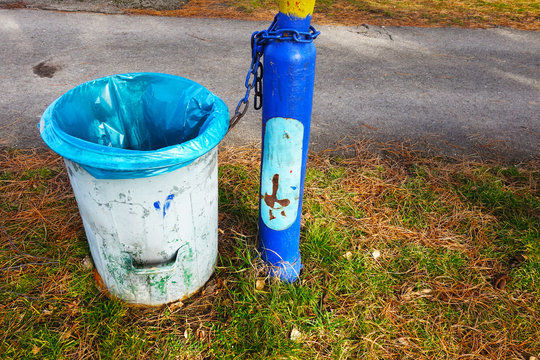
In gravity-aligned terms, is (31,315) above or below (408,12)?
below

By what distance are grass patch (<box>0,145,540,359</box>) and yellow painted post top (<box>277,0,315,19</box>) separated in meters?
1.26

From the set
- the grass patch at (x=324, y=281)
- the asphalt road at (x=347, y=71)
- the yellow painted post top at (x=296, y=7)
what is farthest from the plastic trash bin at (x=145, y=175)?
the asphalt road at (x=347, y=71)

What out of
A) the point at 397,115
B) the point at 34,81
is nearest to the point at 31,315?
the point at 34,81

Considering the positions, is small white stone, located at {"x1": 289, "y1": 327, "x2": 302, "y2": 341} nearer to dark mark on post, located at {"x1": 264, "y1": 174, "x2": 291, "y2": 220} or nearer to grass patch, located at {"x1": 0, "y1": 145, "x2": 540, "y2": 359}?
grass patch, located at {"x1": 0, "y1": 145, "x2": 540, "y2": 359}

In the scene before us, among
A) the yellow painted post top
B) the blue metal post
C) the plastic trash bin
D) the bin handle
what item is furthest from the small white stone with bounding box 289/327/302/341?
the yellow painted post top

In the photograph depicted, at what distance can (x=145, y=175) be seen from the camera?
1437 mm

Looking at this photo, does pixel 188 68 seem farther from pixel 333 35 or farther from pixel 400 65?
pixel 400 65

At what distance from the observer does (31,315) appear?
1905mm

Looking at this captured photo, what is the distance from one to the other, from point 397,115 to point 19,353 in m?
3.47

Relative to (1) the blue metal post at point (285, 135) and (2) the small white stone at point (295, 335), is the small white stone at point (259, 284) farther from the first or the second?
(2) the small white stone at point (295, 335)

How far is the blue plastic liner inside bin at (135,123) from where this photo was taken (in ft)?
4.58

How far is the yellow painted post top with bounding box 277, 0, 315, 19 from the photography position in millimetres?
1438

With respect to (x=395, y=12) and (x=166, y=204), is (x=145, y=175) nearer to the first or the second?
(x=166, y=204)

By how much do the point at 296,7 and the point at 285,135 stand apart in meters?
0.51
